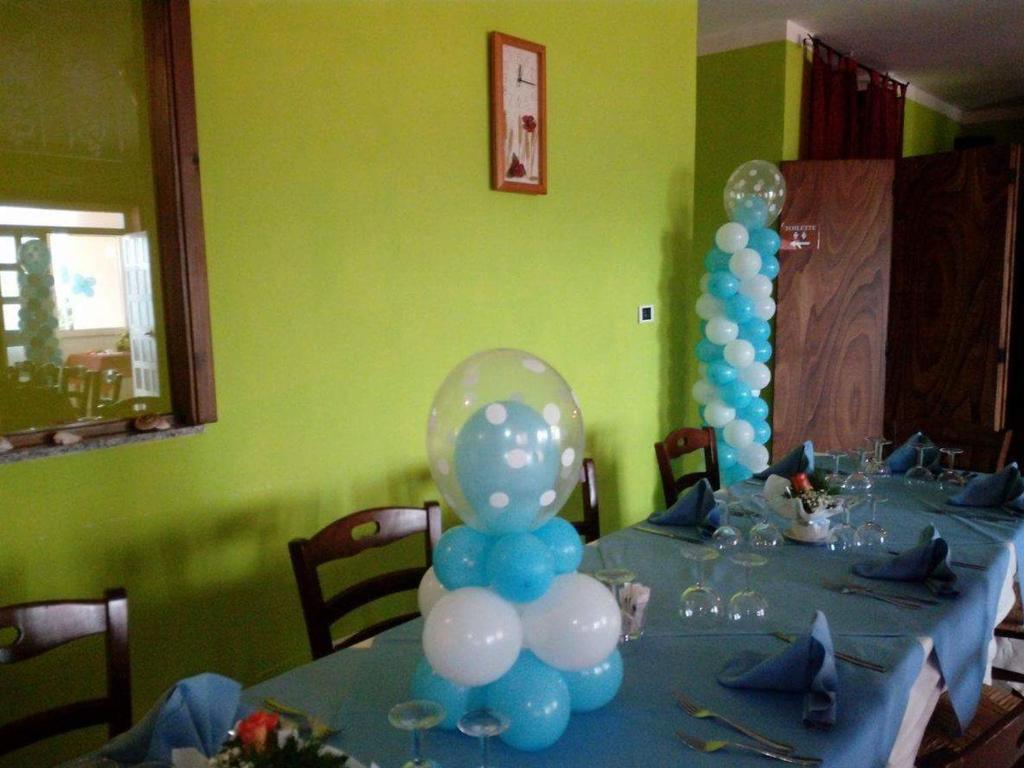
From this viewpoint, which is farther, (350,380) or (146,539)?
(350,380)

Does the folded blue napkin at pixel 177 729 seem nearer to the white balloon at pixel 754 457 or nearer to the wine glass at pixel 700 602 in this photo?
the wine glass at pixel 700 602

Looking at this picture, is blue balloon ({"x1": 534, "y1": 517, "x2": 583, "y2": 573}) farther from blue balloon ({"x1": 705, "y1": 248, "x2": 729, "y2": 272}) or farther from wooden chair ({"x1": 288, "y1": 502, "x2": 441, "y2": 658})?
blue balloon ({"x1": 705, "y1": 248, "x2": 729, "y2": 272})

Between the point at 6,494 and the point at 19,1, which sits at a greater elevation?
the point at 19,1

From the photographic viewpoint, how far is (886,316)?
4055 millimetres

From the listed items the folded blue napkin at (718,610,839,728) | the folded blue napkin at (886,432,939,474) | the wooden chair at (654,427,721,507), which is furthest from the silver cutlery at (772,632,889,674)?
the folded blue napkin at (886,432,939,474)

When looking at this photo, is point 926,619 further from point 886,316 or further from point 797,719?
point 886,316

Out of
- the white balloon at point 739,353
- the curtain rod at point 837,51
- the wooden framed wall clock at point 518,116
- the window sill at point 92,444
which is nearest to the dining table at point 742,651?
the window sill at point 92,444

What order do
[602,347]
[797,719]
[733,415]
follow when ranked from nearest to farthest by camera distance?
1. [797,719]
2. [602,347]
3. [733,415]

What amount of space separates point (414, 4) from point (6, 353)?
1.44m

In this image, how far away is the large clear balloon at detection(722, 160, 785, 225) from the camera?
323 cm

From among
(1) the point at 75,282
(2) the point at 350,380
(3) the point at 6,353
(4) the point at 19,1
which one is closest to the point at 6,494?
(3) the point at 6,353

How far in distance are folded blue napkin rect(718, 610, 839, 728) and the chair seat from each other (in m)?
0.16

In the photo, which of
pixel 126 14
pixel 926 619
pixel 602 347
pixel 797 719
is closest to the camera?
pixel 797 719

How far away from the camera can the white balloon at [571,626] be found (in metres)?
1.01
